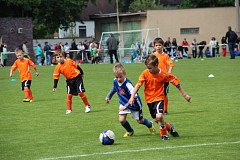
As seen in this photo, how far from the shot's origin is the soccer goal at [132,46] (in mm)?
50656

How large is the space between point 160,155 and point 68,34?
83.9m

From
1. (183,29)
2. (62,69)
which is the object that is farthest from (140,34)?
(62,69)

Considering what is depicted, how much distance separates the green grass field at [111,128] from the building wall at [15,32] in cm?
3631

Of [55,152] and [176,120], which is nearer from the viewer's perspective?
[55,152]

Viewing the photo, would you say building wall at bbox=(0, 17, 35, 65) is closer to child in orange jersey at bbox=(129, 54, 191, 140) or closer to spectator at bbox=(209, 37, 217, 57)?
spectator at bbox=(209, 37, 217, 57)

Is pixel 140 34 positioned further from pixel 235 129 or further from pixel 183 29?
pixel 235 129

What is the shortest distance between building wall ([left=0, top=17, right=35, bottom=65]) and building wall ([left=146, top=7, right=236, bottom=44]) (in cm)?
1297

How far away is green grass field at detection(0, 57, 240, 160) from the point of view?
10.4 metres

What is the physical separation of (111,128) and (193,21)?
2159 inches

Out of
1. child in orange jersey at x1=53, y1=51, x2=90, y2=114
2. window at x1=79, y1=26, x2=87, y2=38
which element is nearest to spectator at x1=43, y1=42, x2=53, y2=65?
child in orange jersey at x1=53, y1=51, x2=90, y2=114

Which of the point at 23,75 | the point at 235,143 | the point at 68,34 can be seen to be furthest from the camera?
the point at 68,34

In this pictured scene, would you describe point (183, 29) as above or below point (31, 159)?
above

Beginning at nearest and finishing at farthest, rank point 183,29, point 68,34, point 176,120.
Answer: point 176,120, point 183,29, point 68,34

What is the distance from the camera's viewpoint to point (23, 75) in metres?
21.0
